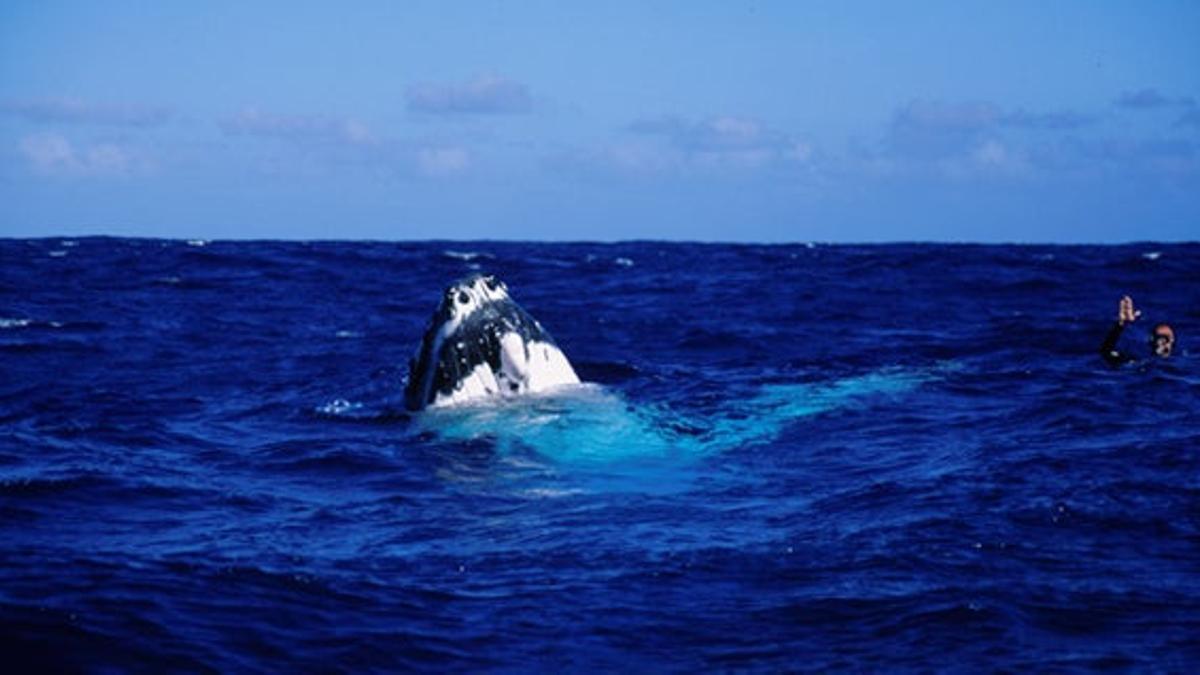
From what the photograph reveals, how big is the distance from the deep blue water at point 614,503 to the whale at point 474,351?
1.43 feet

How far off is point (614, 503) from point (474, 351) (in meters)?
5.00

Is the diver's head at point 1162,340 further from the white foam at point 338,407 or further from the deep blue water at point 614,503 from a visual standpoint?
the white foam at point 338,407

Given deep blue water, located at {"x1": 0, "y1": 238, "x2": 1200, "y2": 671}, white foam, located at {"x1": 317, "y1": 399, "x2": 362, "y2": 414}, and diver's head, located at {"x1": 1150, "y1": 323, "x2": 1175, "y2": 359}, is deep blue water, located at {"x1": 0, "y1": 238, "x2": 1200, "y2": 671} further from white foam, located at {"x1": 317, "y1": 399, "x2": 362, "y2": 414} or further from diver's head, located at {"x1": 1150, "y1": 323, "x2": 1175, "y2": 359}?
diver's head, located at {"x1": 1150, "y1": 323, "x2": 1175, "y2": 359}

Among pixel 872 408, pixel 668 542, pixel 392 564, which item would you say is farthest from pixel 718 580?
pixel 872 408

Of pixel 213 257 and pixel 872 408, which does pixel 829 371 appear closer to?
pixel 872 408

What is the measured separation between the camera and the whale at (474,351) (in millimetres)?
16562

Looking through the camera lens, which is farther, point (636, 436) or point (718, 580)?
point (636, 436)

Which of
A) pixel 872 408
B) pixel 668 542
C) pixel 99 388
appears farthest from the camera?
pixel 99 388

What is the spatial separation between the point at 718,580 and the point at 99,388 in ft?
47.0

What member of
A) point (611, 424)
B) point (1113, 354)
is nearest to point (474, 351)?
point (611, 424)

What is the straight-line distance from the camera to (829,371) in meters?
22.2

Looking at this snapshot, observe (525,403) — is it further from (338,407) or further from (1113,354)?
(1113,354)

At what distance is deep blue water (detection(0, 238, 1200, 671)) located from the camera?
8.05m

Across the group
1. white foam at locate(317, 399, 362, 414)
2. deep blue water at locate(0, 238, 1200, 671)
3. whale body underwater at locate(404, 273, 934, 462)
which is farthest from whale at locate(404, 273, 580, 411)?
white foam at locate(317, 399, 362, 414)
